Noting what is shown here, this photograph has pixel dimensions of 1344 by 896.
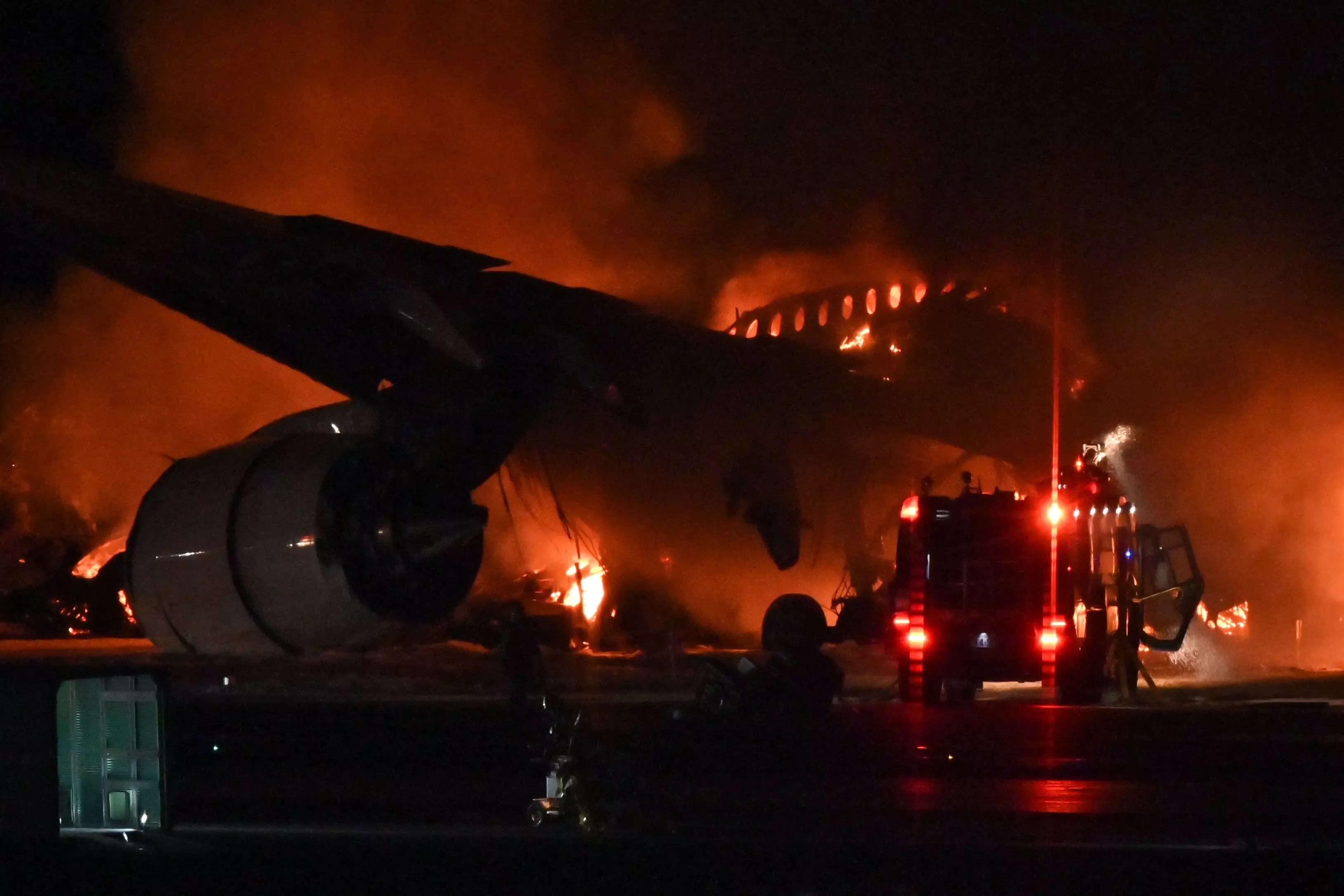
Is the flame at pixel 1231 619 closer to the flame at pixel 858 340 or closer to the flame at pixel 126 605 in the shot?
the flame at pixel 858 340

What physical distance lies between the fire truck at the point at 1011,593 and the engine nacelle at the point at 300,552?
7.13m

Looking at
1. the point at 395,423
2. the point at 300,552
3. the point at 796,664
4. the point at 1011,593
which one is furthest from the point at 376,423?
the point at 1011,593

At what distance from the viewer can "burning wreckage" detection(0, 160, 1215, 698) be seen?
9195 mm

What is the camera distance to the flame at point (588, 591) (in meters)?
15.0

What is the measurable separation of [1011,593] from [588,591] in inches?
167

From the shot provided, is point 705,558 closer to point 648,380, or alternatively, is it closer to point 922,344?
point 648,380

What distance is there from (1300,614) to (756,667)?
493 inches

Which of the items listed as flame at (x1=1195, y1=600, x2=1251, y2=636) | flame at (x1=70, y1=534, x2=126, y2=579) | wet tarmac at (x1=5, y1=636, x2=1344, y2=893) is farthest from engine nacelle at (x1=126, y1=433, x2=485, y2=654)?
flame at (x1=1195, y1=600, x2=1251, y2=636)

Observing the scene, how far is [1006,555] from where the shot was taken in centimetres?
1611

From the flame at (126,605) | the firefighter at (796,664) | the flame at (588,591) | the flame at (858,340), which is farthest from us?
the flame at (858,340)

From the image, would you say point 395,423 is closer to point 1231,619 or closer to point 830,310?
point 830,310

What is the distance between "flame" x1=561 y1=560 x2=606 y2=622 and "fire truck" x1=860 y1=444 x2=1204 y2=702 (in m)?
2.49

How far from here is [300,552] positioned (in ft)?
29.7

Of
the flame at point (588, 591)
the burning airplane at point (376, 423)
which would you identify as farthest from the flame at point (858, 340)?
the burning airplane at point (376, 423)
